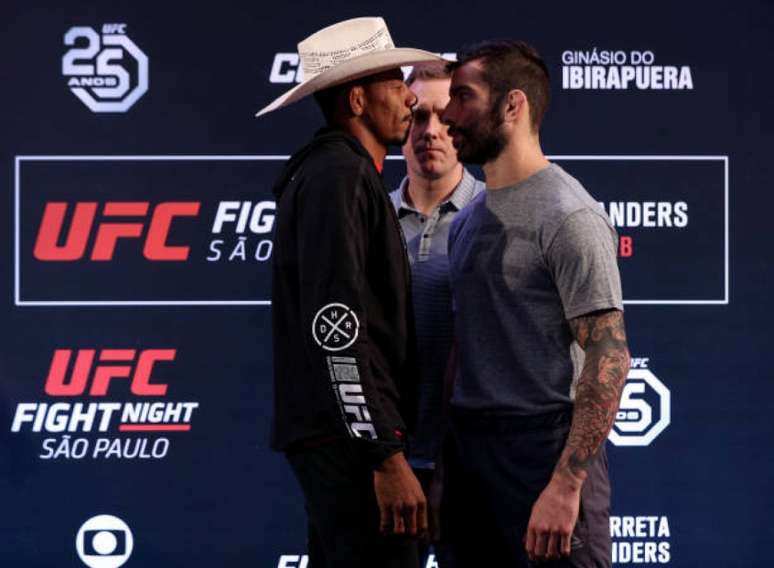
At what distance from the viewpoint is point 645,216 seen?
3832 mm

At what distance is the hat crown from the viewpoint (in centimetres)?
233

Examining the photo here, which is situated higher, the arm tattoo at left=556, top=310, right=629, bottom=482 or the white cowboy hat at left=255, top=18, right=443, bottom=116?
the white cowboy hat at left=255, top=18, right=443, bottom=116

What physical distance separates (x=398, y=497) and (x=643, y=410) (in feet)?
6.52

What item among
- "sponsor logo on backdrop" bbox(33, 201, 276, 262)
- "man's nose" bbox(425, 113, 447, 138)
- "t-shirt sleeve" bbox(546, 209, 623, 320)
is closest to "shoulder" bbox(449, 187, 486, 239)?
"t-shirt sleeve" bbox(546, 209, 623, 320)

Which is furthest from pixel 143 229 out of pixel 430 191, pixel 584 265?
pixel 584 265

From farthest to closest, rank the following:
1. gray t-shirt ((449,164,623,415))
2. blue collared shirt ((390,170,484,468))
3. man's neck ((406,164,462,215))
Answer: man's neck ((406,164,462,215))
blue collared shirt ((390,170,484,468))
gray t-shirt ((449,164,623,415))

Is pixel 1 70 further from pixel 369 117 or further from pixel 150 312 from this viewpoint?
pixel 369 117

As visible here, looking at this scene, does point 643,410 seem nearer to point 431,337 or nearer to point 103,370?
point 431,337

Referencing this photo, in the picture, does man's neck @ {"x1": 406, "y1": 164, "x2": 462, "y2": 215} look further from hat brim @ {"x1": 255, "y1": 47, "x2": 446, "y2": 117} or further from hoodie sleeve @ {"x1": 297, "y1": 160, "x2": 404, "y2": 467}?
hoodie sleeve @ {"x1": 297, "y1": 160, "x2": 404, "y2": 467}

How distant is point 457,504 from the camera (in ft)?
7.75

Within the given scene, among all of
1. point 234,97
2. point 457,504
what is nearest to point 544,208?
point 457,504

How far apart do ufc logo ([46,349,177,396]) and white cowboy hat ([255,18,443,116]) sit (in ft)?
5.38

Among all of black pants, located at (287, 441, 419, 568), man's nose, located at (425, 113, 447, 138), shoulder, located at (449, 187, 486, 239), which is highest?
man's nose, located at (425, 113, 447, 138)

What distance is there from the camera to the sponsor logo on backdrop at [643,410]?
12.6 ft
